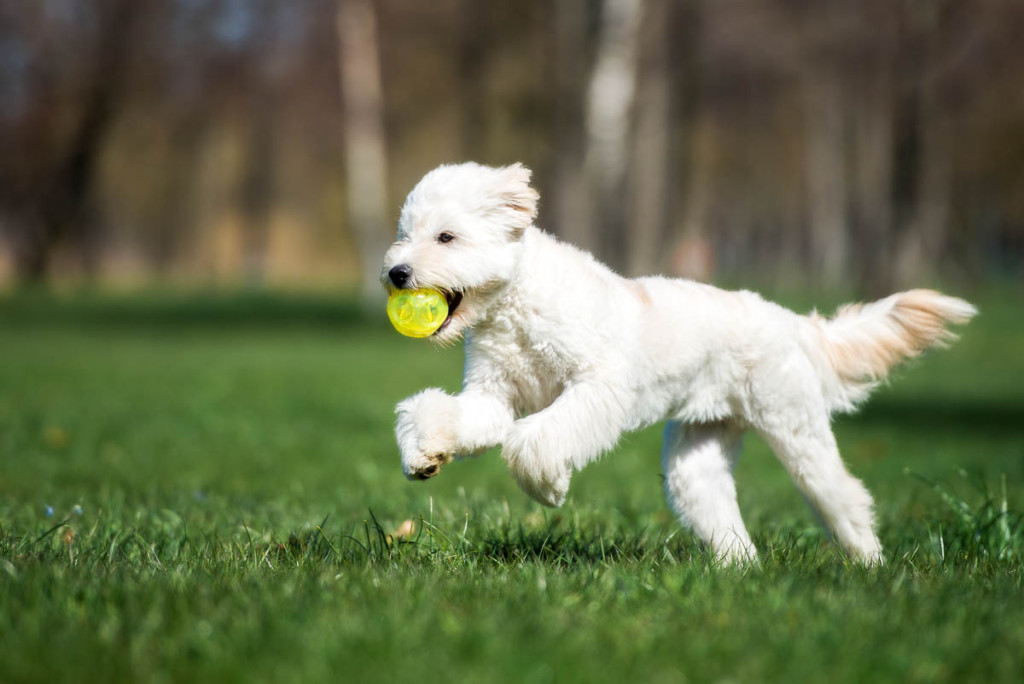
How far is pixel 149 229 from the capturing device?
59.3m

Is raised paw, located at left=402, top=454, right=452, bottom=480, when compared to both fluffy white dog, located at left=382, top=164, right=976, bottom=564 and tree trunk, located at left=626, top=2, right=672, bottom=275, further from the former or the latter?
tree trunk, located at left=626, top=2, right=672, bottom=275

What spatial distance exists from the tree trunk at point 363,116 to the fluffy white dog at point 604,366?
791 inches

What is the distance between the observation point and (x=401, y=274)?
3555mm

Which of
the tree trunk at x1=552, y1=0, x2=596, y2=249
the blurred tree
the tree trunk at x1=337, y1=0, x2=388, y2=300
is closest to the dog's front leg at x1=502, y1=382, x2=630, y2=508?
the tree trunk at x1=552, y1=0, x2=596, y2=249

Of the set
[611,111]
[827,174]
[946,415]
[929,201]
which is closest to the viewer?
[946,415]

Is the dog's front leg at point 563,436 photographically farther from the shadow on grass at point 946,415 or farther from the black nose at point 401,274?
the shadow on grass at point 946,415

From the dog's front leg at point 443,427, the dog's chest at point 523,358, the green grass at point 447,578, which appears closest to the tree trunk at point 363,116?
the green grass at point 447,578

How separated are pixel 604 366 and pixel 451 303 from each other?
56 centimetres

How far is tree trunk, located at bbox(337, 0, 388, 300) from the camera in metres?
24.1

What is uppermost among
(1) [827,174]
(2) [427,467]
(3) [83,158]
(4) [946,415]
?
(2) [427,467]

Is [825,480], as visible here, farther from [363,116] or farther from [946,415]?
[363,116]

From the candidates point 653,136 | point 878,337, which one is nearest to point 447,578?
point 878,337

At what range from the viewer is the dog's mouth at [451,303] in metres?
3.63

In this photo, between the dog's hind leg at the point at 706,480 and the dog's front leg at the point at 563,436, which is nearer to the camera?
the dog's front leg at the point at 563,436
